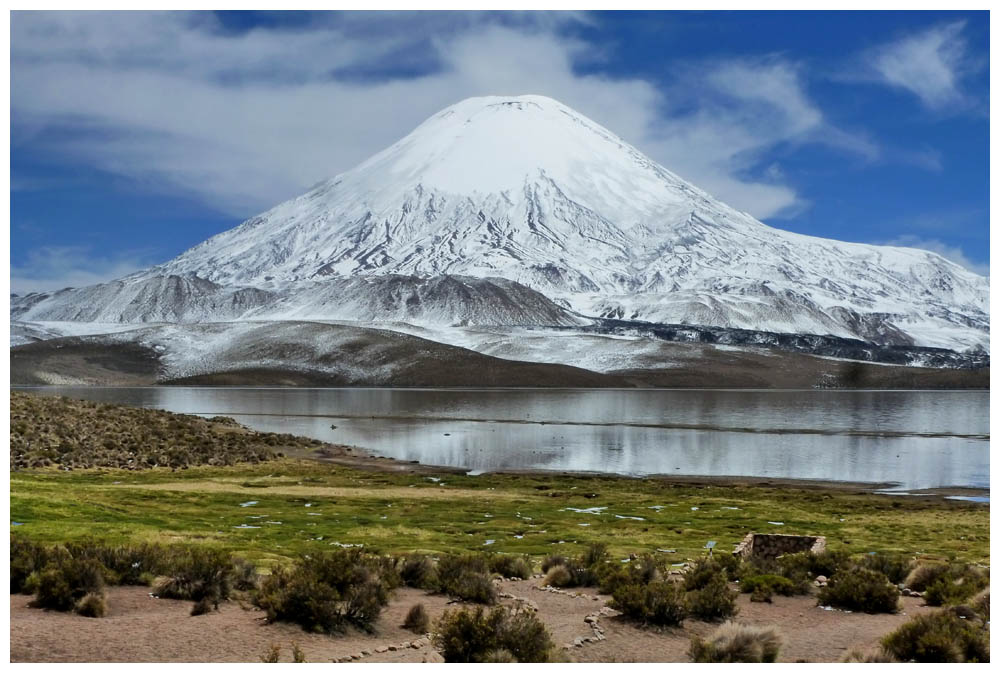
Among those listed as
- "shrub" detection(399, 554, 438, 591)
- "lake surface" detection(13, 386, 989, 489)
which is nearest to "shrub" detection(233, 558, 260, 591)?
"shrub" detection(399, 554, 438, 591)

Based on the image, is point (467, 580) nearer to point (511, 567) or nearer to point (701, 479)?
point (511, 567)

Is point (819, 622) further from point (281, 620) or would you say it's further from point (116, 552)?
point (116, 552)

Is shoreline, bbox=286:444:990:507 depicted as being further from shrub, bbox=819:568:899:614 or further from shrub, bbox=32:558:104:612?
shrub, bbox=32:558:104:612

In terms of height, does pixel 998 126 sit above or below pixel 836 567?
above

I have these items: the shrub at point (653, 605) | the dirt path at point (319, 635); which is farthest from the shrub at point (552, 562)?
the shrub at point (653, 605)

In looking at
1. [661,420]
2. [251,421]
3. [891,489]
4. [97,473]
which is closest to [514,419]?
[661,420]

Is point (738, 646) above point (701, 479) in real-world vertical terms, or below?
above

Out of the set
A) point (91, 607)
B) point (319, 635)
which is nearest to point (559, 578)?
point (319, 635)
